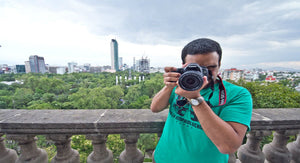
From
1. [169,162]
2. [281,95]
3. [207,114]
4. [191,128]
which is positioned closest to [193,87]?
[207,114]

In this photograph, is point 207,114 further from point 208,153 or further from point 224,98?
point 208,153

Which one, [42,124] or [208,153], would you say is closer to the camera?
[208,153]

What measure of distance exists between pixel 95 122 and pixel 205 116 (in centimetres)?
118

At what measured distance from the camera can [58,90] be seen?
1528 inches

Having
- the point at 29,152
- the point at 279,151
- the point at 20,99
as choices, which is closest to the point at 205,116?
the point at 279,151

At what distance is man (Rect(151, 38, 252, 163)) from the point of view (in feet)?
3.23

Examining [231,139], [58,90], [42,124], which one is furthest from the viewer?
[58,90]

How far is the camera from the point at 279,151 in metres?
1.83

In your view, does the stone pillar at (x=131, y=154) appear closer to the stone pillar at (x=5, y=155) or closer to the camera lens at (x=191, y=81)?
the camera lens at (x=191, y=81)

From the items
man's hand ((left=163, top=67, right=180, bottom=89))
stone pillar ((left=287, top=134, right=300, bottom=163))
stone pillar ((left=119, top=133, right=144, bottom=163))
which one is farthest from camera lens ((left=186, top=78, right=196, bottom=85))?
stone pillar ((left=287, top=134, right=300, bottom=163))

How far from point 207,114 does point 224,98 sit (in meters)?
0.23

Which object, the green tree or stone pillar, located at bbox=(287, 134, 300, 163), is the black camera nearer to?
stone pillar, located at bbox=(287, 134, 300, 163)

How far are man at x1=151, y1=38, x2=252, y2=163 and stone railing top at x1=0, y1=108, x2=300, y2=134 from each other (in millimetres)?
331

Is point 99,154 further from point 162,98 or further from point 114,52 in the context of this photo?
point 114,52
